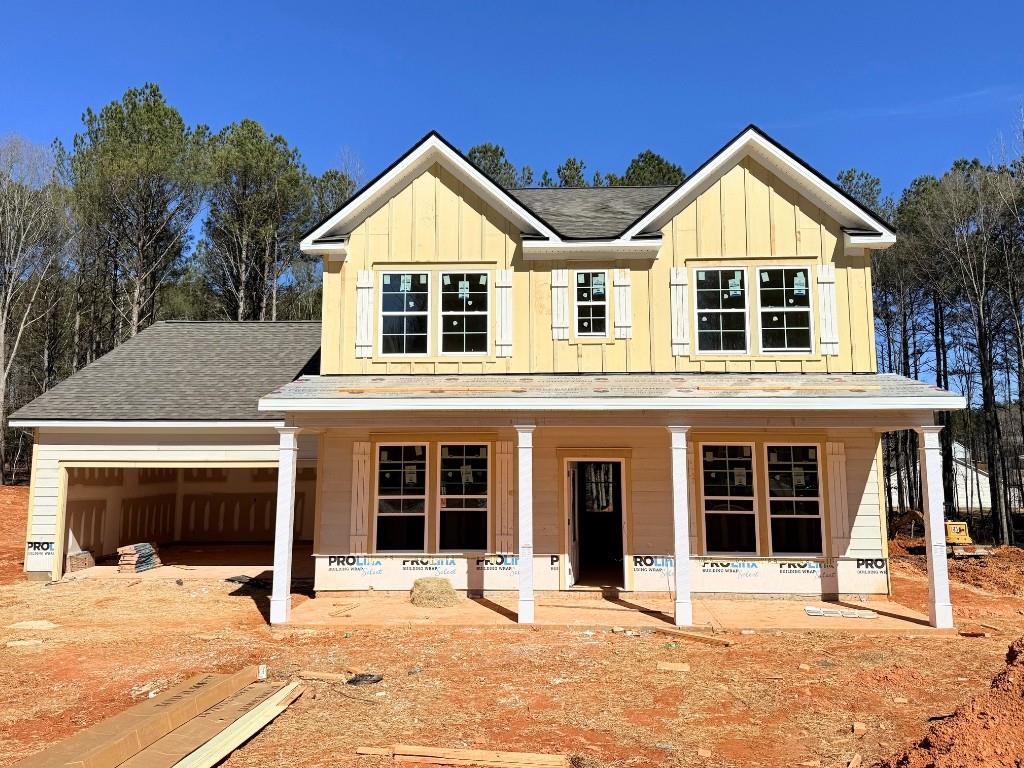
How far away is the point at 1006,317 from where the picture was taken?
24.9 metres

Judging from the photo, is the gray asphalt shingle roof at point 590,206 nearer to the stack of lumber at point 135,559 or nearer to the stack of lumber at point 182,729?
the stack of lumber at point 182,729

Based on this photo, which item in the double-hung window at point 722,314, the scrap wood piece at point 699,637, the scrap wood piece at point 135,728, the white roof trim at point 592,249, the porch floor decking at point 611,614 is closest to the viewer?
the scrap wood piece at point 135,728

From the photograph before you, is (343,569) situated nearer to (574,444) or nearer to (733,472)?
(574,444)

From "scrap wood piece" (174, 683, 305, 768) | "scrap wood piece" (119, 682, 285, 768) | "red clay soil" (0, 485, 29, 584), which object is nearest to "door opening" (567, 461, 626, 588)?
"scrap wood piece" (174, 683, 305, 768)

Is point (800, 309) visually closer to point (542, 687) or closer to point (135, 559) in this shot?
point (542, 687)

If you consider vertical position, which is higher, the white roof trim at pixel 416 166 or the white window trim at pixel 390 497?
the white roof trim at pixel 416 166

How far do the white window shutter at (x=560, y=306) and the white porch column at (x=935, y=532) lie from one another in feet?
19.5

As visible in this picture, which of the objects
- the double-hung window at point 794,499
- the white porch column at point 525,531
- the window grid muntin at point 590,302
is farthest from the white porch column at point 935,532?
the white porch column at point 525,531

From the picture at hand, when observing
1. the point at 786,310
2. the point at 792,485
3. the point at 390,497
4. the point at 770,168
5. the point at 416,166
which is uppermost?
the point at 416,166

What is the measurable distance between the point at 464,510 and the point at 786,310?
6929 mm

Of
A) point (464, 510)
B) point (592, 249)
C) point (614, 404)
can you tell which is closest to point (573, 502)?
point (464, 510)

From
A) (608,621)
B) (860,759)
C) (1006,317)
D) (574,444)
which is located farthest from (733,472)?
(1006,317)

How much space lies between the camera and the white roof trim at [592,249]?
38.4 ft

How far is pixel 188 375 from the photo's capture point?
1484 cm
